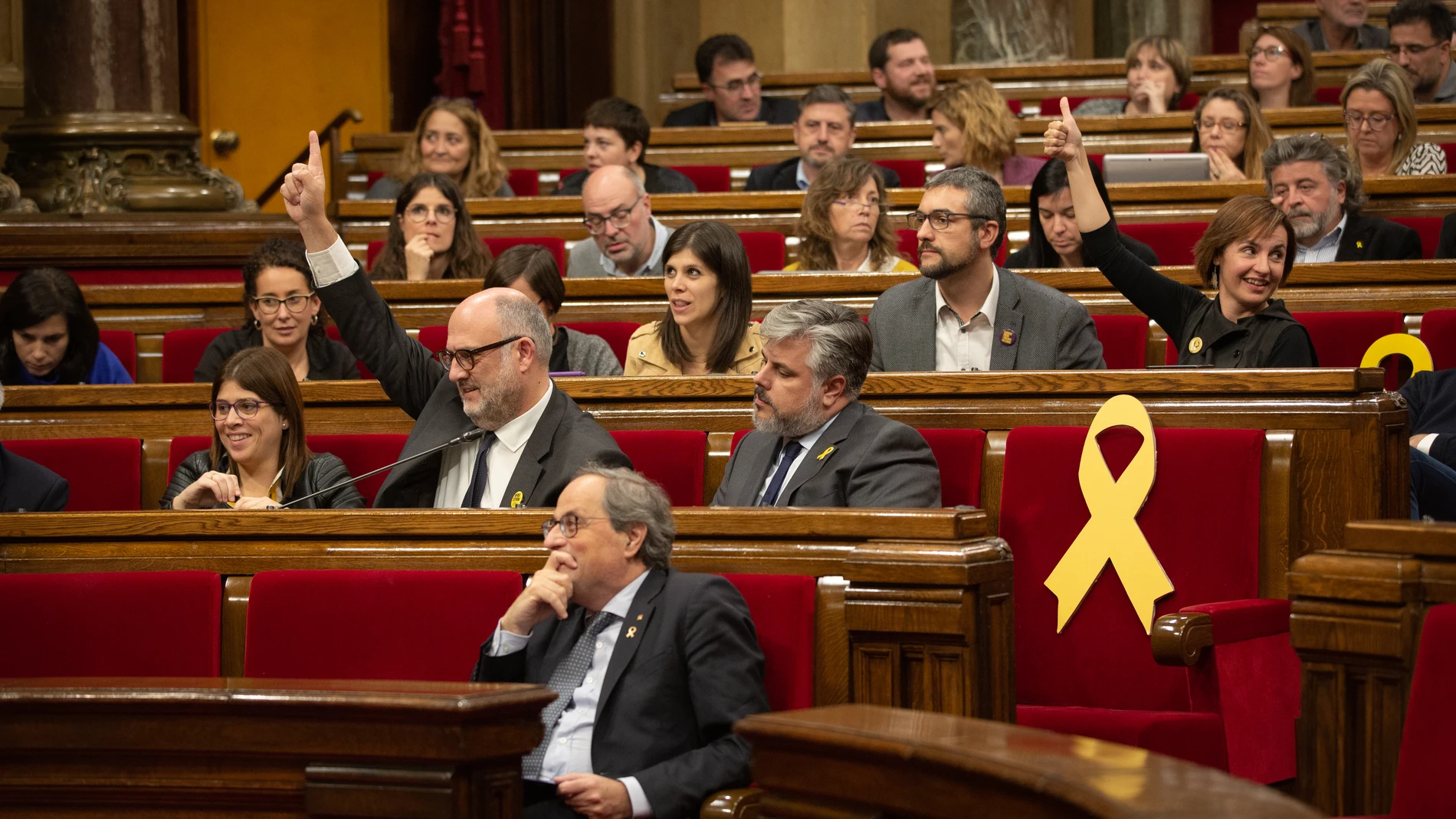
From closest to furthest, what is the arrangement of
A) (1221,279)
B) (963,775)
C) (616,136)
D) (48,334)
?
(963,775) < (1221,279) < (48,334) < (616,136)

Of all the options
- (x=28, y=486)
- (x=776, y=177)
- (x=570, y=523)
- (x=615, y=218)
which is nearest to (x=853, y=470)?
(x=570, y=523)

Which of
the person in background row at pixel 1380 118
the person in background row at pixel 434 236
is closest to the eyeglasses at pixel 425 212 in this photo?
the person in background row at pixel 434 236

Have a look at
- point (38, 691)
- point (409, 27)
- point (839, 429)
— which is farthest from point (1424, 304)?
point (409, 27)

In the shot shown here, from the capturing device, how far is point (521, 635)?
1671 millimetres

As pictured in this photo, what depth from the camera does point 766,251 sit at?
366 centimetres

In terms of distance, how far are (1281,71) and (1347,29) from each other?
1.48 metres

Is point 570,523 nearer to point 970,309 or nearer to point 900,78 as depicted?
point 970,309

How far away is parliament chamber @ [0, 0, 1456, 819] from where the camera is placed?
1371 millimetres

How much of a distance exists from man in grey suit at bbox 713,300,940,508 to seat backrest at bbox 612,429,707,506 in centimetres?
7

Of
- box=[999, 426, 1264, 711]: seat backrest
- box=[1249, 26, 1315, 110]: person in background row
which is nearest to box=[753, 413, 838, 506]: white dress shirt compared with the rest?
box=[999, 426, 1264, 711]: seat backrest

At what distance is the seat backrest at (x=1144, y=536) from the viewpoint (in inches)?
77.0

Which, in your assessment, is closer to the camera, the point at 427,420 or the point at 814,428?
the point at 814,428

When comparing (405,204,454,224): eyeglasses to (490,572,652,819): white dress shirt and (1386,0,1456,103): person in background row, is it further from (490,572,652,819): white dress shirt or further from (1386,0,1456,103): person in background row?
(1386,0,1456,103): person in background row

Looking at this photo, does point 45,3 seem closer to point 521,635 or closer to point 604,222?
point 604,222
